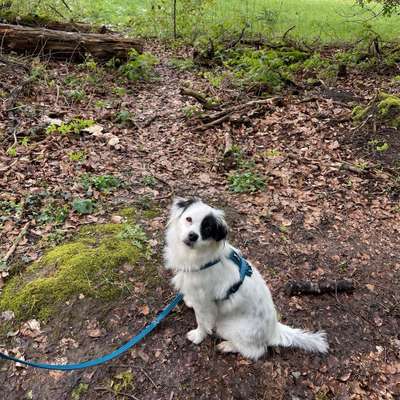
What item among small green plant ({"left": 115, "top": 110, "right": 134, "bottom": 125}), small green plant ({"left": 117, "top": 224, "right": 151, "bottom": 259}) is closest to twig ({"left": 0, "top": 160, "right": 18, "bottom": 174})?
small green plant ({"left": 117, "top": 224, "right": 151, "bottom": 259})

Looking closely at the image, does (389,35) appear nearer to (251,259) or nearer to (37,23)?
(37,23)

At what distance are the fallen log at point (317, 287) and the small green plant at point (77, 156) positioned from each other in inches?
159

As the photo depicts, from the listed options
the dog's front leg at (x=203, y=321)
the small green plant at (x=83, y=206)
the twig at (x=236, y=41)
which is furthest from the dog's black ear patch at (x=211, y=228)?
the twig at (x=236, y=41)

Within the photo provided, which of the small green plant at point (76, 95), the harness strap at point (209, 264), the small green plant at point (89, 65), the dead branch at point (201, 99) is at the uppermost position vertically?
the small green plant at point (89, 65)

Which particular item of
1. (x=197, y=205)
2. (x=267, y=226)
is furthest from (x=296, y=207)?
(x=197, y=205)

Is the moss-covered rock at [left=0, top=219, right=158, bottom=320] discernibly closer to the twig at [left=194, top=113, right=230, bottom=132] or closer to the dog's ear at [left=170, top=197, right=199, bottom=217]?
the dog's ear at [left=170, top=197, right=199, bottom=217]

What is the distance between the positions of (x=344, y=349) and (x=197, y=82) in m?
8.50

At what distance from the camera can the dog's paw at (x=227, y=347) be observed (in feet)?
12.4

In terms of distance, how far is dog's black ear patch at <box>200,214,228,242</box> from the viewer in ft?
10.9

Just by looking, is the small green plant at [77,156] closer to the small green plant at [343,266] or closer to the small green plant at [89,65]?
the small green plant at [89,65]

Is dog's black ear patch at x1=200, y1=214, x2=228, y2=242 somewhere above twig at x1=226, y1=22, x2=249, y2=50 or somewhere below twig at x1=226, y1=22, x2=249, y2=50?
below

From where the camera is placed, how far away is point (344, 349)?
401 cm

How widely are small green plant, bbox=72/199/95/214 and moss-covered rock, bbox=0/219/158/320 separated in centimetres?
37

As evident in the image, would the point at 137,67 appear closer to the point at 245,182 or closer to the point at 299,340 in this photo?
the point at 245,182
